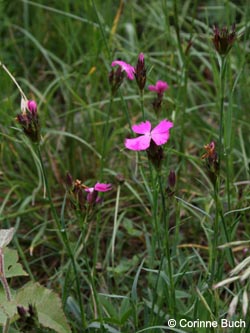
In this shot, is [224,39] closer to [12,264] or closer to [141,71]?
[141,71]

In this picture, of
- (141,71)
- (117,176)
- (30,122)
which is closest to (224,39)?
(141,71)

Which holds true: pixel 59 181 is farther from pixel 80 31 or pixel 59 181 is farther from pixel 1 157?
pixel 80 31

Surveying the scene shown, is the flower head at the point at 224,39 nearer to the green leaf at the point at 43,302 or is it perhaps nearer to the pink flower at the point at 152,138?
the pink flower at the point at 152,138

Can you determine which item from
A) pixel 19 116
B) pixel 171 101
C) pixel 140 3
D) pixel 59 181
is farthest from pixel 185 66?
pixel 140 3

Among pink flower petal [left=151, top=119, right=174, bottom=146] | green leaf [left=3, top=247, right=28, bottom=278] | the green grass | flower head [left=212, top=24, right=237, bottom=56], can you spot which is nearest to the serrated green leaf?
green leaf [left=3, top=247, right=28, bottom=278]

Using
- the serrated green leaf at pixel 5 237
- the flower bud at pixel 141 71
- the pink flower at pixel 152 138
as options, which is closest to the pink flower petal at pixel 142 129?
the pink flower at pixel 152 138

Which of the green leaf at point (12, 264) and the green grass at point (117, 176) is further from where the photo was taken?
the green grass at point (117, 176)
